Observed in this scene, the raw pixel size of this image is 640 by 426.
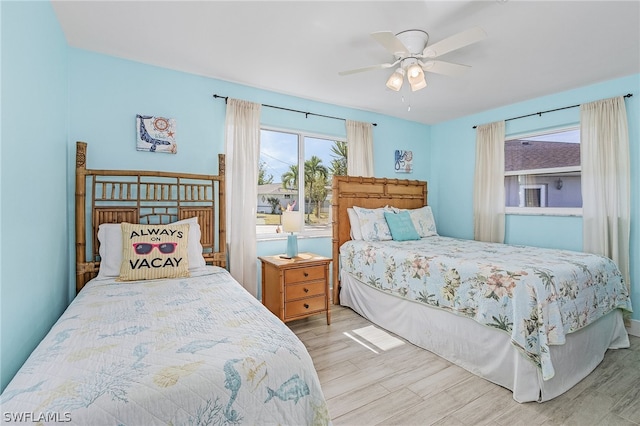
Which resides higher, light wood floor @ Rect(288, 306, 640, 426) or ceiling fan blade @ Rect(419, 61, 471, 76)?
ceiling fan blade @ Rect(419, 61, 471, 76)

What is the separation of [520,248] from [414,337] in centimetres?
144

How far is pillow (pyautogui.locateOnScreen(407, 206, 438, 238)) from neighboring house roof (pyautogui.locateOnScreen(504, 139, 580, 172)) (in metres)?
1.18

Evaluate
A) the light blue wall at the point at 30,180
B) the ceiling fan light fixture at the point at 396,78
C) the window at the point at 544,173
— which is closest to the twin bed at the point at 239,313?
the light blue wall at the point at 30,180

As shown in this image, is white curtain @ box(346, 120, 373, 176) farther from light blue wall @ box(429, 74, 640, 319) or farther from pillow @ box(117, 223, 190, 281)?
pillow @ box(117, 223, 190, 281)

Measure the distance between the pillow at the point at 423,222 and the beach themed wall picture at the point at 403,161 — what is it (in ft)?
2.48

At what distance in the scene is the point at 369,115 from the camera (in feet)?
13.8

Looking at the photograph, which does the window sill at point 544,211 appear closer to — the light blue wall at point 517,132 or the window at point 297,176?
the light blue wall at point 517,132

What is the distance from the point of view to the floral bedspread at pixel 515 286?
6.32 ft

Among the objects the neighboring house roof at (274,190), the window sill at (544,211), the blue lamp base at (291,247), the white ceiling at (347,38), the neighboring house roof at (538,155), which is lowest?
the blue lamp base at (291,247)

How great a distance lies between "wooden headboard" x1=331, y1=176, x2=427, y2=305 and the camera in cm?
369

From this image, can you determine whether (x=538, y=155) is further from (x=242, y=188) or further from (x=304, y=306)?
(x=242, y=188)

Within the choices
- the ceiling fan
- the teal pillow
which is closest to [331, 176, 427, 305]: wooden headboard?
the teal pillow

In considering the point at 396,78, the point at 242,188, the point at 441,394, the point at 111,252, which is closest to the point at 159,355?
the point at 111,252

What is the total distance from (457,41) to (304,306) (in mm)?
2474
